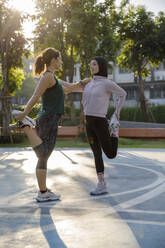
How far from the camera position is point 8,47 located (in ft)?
70.6

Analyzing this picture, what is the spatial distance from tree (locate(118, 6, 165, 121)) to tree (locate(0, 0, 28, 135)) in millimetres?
9266

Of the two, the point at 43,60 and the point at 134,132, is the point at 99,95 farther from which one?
the point at 134,132

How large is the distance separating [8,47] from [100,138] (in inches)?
656

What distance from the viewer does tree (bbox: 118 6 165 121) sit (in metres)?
28.3

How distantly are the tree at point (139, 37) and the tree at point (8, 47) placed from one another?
9266 millimetres

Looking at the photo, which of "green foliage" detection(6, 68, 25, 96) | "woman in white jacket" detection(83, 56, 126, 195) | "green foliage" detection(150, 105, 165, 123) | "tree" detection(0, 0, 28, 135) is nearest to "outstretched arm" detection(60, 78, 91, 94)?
"woman in white jacket" detection(83, 56, 126, 195)

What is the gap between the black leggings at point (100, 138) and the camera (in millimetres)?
5902

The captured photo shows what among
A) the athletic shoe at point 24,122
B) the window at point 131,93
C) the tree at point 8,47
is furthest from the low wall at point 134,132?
the window at point 131,93

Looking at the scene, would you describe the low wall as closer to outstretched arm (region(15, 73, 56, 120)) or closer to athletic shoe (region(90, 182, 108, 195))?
athletic shoe (region(90, 182, 108, 195))

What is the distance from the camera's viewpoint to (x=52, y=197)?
5645 mm

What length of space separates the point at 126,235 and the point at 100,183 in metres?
2.22

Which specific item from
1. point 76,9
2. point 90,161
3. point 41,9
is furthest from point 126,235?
point 41,9

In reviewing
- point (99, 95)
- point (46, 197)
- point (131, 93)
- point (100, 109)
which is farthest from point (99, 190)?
point (131, 93)

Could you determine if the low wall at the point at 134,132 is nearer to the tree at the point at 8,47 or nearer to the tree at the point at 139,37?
the tree at the point at 8,47
